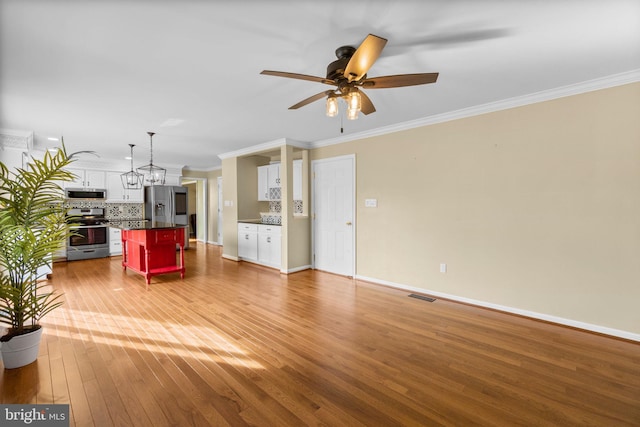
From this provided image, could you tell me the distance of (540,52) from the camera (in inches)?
86.1

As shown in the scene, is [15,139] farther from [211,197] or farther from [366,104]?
[366,104]

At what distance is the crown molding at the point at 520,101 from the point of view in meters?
2.62

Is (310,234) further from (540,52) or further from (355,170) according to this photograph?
(540,52)

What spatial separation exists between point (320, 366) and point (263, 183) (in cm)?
480

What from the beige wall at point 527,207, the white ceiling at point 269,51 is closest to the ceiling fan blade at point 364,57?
the white ceiling at point 269,51

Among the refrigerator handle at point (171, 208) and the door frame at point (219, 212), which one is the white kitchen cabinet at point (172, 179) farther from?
the door frame at point (219, 212)

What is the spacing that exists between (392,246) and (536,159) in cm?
203

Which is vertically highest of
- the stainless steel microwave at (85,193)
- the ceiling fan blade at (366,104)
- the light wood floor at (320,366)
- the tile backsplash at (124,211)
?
the ceiling fan blade at (366,104)

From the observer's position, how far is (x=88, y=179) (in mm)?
6582

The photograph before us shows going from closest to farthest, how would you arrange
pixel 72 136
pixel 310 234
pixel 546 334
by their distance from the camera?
1. pixel 546 334
2. pixel 72 136
3. pixel 310 234

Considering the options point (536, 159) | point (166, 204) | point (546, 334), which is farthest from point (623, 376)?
point (166, 204)

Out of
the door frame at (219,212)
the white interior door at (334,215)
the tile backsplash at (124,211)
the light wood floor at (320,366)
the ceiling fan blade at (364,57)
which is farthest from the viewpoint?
the door frame at (219,212)

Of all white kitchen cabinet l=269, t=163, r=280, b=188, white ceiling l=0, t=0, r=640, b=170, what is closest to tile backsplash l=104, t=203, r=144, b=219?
white ceiling l=0, t=0, r=640, b=170

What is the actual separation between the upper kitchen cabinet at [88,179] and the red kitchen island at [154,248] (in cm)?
248
